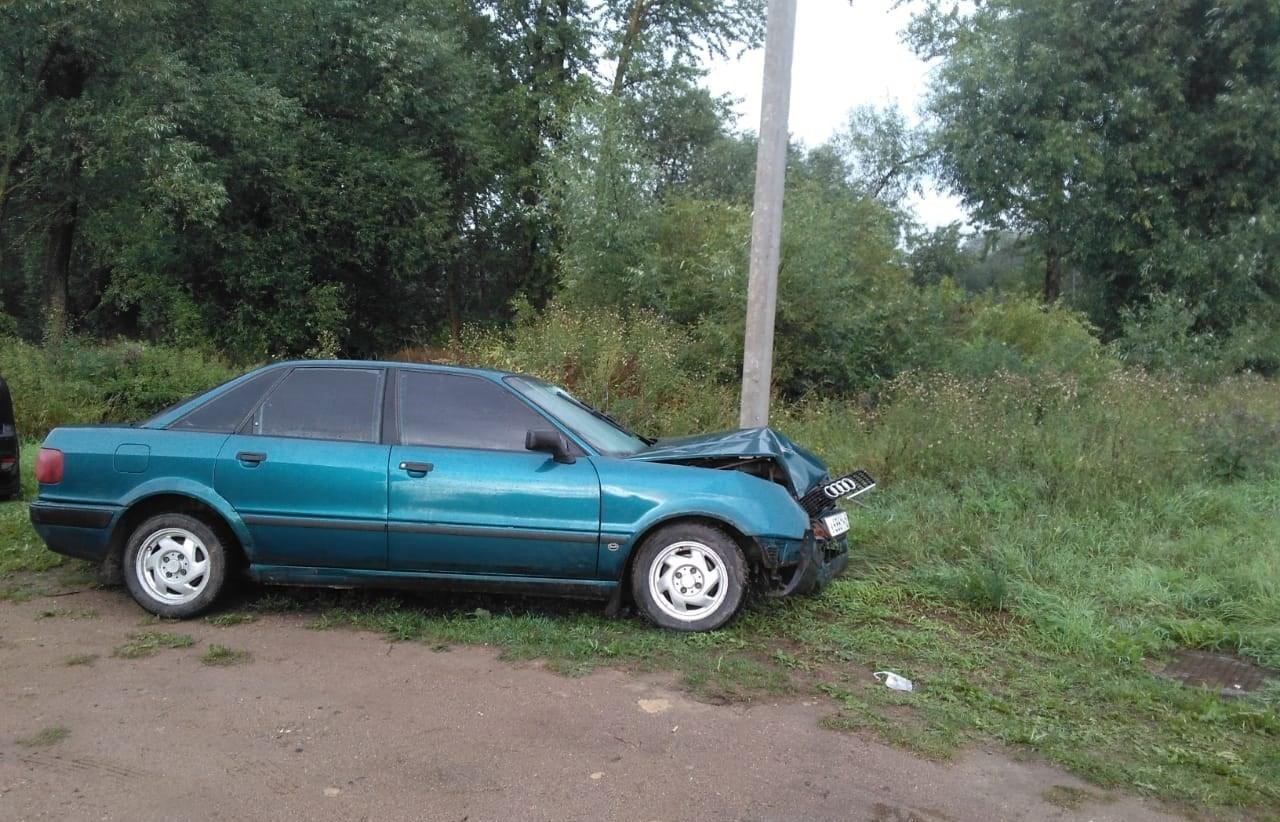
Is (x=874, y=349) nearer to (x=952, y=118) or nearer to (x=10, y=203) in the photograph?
(x=952, y=118)

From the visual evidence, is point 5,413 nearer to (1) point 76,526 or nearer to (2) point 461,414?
(1) point 76,526

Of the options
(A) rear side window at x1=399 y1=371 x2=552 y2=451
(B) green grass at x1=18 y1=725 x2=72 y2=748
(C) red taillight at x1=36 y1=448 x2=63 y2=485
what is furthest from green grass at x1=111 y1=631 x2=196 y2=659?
(A) rear side window at x1=399 y1=371 x2=552 y2=451

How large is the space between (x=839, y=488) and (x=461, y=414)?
2339 mm

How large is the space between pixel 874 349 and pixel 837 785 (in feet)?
32.7

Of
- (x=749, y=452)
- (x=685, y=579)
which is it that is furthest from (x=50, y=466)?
(x=749, y=452)

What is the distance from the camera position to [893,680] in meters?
4.83

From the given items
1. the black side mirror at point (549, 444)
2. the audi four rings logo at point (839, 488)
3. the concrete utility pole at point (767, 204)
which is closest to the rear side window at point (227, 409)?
the black side mirror at point (549, 444)

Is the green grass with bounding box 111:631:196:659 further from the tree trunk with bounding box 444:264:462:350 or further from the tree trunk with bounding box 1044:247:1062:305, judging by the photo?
the tree trunk with bounding box 1044:247:1062:305

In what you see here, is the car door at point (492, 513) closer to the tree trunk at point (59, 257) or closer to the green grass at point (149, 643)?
the green grass at point (149, 643)

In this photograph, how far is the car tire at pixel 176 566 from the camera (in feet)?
18.1

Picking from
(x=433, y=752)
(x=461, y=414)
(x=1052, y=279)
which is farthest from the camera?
(x=1052, y=279)

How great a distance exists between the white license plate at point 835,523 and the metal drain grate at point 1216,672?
189 cm

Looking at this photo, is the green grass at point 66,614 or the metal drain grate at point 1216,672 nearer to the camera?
the metal drain grate at point 1216,672

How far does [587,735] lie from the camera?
4.09 m
